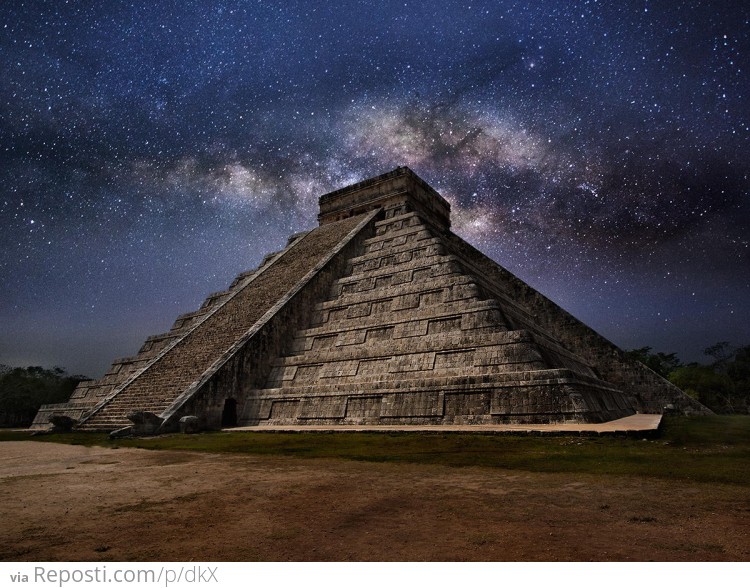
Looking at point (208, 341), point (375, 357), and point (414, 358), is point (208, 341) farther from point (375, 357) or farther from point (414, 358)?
point (414, 358)

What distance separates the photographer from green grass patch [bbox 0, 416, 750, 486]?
4980mm

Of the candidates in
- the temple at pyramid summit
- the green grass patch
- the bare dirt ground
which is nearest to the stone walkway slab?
the green grass patch

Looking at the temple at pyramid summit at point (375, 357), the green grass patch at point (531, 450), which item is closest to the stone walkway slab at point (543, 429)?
the green grass patch at point (531, 450)

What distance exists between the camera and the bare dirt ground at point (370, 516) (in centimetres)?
270

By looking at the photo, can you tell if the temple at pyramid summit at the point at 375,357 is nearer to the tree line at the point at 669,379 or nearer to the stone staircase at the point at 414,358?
the stone staircase at the point at 414,358

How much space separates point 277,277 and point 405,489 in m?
14.7

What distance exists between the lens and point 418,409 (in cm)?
1005

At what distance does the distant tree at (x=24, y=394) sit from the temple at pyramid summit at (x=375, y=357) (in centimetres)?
2182

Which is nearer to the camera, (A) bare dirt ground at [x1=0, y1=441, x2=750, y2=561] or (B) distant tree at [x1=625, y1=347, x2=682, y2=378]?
(A) bare dirt ground at [x1=0, y1=441, x2=750, y2=561]

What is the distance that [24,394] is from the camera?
3503 centimetres

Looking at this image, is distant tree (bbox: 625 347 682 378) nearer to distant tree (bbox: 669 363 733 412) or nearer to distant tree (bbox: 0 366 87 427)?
distant tree (bbox: 669 363 733 412)

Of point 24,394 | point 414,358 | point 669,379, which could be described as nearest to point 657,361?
point 669,379

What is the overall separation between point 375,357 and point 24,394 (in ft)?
117

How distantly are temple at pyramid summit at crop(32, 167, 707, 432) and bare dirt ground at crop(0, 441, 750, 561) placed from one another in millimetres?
4654
